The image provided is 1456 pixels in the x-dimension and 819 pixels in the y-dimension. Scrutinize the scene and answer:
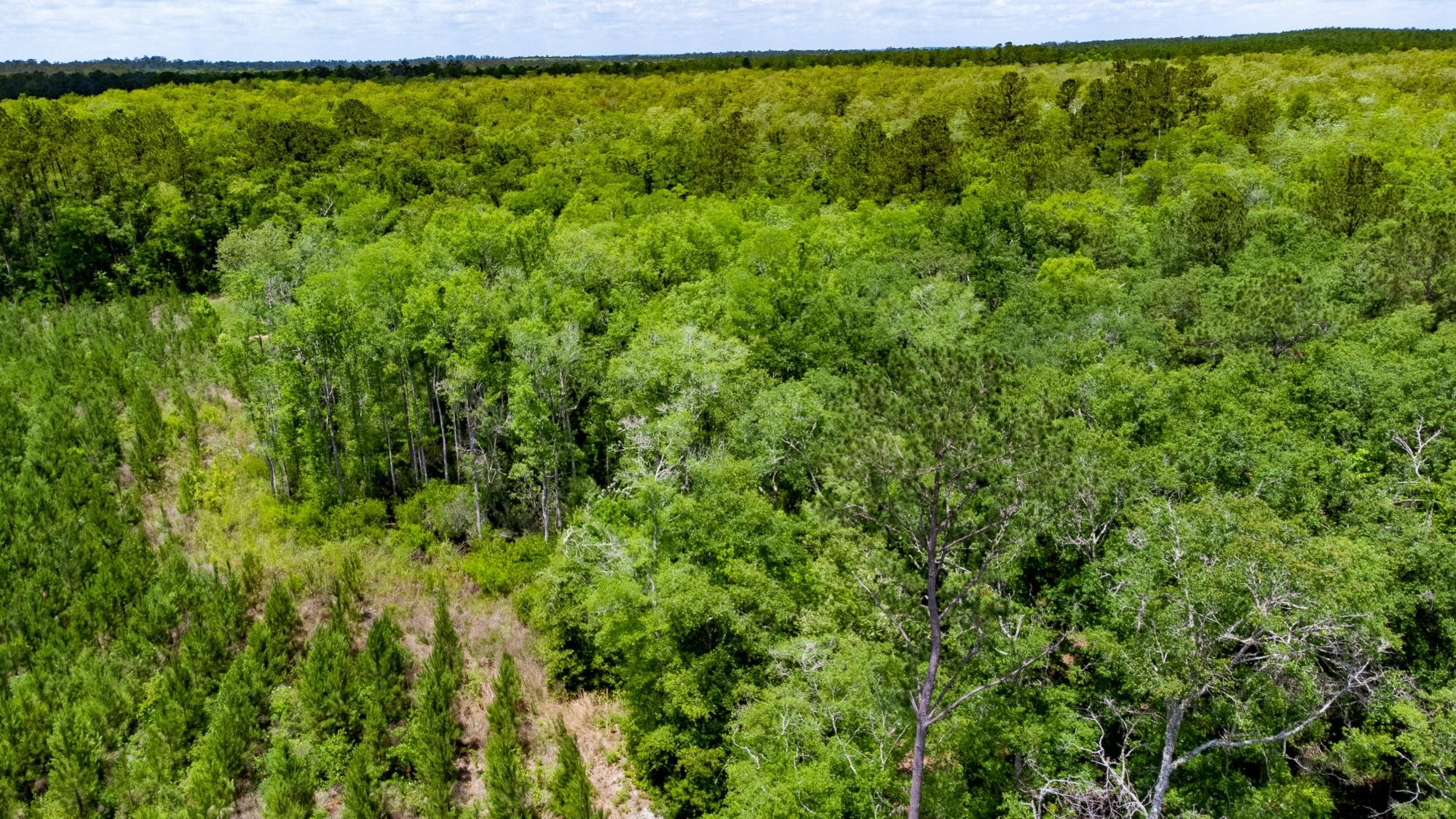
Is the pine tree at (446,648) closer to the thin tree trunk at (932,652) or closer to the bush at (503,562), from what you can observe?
the bush at (503,562)

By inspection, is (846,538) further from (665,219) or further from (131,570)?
(665,219)

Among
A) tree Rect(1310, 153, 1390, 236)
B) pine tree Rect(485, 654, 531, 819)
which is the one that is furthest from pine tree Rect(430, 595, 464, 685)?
tree Rect(1310, 153, 1390, 236)

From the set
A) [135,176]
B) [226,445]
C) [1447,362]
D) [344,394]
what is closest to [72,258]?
[135,176]

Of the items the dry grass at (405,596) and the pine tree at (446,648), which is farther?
the pine tree at (446,648)

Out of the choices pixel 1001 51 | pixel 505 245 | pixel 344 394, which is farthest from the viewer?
pixel 1001 51

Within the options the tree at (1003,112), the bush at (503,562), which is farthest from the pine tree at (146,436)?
the tree at (1003,112)

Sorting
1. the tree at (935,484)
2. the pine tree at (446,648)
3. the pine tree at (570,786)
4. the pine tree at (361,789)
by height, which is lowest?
the pine tree at (570,786)

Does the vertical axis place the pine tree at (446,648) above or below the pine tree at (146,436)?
below
